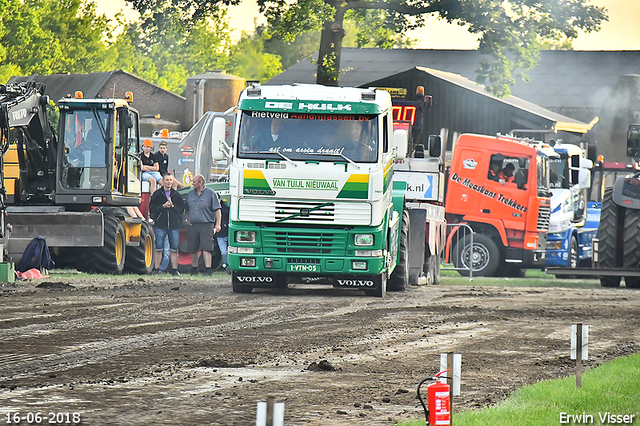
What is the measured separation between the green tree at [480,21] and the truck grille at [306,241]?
13.0 m

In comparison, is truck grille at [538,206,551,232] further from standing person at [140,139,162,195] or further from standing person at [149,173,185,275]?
standing person at [140,139,162,195]

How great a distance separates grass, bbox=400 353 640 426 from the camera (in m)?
7.55

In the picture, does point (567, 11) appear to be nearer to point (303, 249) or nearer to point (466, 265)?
point (466, 265)

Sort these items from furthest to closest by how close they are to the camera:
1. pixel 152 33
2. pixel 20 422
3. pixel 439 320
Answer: pixel 152 33, pixel 439 320, pixel 20 422

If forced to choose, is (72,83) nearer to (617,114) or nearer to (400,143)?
(617,114)

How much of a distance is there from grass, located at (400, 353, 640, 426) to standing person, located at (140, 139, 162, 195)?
1667cm

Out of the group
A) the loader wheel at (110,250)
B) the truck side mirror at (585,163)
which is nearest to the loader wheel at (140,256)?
the loader wheel at (110,250)

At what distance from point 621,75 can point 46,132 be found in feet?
140

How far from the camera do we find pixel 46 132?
22.2 m

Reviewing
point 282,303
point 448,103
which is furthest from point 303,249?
point 448,103

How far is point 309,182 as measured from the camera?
666 inches

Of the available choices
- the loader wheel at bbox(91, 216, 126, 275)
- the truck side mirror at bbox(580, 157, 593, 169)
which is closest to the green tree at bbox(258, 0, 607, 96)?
the truck side mirror at bbox(580, 157, 593, 169)

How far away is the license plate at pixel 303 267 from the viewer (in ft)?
56.8

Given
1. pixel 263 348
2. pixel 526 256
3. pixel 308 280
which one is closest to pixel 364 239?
pixel 308 280
